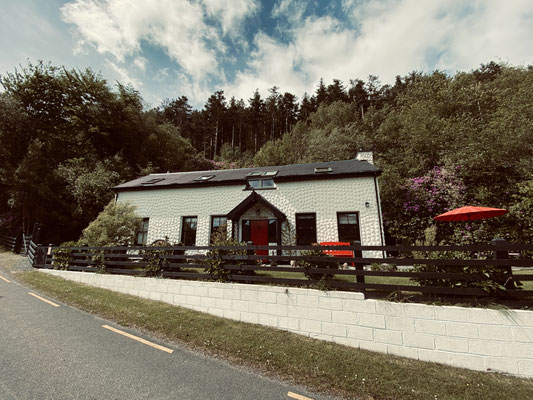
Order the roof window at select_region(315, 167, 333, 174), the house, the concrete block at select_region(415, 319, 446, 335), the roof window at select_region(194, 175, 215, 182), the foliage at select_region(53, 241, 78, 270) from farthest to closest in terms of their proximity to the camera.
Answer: the roof window at select_region(194, 175, 215, 182)
the roof window at select_region(315, 167, 333, 174)
the house
the foliage at select_region(53, 241, 78, 270)
the concrete block at select_region(415, 319, 446, 335)

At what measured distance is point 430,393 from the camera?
10.1 ft

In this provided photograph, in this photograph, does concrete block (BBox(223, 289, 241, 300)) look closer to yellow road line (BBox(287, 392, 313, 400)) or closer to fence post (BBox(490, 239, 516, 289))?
yellow road line (BBox(287, 392, 313, 400))

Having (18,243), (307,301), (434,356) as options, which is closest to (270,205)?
(307,301)

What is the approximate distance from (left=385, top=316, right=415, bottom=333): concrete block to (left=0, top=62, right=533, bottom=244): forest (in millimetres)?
10541

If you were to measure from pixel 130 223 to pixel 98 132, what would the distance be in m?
20.8

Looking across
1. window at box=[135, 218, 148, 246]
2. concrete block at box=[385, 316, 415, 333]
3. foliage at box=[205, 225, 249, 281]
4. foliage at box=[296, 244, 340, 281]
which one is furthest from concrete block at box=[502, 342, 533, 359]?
window at box=[135, 218, 148, 246]

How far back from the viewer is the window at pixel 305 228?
12461 millimetres

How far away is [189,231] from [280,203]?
6304 millimetres

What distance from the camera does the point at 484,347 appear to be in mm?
3709

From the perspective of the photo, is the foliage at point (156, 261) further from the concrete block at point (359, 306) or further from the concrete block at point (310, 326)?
the concrete block at point (359, 306)

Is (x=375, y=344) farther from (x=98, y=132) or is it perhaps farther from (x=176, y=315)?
(x=98, y=132)

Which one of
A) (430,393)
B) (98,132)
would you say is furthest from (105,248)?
(98,132)

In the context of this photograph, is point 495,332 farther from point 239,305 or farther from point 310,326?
point 239,305

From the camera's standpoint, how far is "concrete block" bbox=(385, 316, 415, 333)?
163 inches
